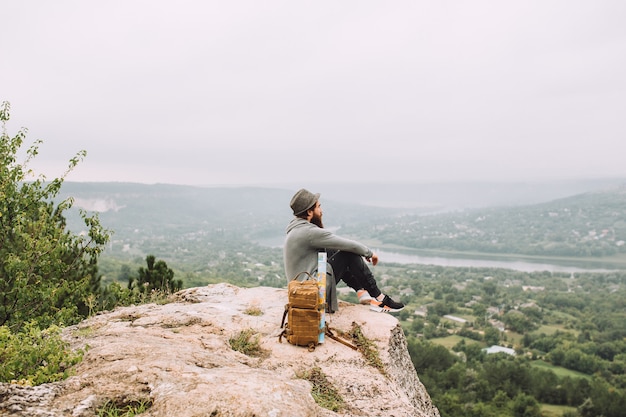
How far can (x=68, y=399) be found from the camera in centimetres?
257

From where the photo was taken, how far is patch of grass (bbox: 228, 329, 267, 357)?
4043mm

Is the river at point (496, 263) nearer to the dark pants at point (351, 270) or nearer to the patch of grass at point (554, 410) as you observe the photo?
the patch of grass at point (554, 410)

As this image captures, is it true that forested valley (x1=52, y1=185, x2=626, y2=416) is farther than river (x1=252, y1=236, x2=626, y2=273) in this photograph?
No

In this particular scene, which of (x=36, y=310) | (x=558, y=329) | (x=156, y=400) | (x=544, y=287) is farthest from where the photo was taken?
(x=544, y=287)

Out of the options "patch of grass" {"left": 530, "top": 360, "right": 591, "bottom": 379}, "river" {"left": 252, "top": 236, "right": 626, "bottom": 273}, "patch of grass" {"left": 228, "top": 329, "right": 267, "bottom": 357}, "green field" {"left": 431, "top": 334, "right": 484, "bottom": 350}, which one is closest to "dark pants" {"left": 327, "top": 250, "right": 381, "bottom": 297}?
"patch of grass" {"left": 228, "top": 329, "right": 267, "bottom": 357}

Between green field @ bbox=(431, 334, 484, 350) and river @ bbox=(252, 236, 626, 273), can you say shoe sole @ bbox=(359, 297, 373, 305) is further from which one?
river @ bbox=(252, 236, 626, 273)

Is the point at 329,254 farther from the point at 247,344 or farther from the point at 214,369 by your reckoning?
the point at 214,369

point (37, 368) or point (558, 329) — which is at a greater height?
point (37, 368)

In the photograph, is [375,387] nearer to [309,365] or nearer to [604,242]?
[309,365]

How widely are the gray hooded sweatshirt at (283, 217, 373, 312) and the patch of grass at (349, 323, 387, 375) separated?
632 millimetres

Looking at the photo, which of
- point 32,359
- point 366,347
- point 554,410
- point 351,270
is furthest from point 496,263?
point 32,359

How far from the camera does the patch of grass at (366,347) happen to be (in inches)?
159

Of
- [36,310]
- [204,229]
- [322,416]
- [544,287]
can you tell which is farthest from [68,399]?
[204,229]

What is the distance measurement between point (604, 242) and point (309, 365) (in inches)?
6798
